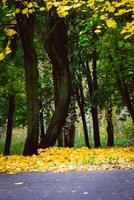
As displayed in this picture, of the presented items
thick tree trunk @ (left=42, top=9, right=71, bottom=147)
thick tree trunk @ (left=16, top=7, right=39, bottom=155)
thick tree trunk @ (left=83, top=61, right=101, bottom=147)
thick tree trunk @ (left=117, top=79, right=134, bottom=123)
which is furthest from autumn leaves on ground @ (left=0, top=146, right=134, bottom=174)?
thick tree trunk @ (left=83, top=61, right=101, bottom=147)

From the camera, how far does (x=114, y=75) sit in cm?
2728

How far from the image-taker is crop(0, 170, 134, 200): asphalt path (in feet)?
30.2

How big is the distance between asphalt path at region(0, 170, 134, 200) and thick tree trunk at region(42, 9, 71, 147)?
27.2 ft

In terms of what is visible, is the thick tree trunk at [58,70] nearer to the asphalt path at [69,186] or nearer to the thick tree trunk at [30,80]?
the thick tree trunk at [30,80]

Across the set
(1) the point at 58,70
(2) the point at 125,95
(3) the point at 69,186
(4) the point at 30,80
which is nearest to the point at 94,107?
(2) the point at 125,95

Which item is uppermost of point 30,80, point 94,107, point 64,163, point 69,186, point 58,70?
point 94,107

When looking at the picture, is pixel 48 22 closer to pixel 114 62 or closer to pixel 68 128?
pixel 114 62

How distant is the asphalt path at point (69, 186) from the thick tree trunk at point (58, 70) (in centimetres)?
830

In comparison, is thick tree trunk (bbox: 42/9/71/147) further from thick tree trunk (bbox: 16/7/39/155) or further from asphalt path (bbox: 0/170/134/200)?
asphalt path (bbox: 0/170/134/200)

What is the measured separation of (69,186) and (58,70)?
12.2 metres

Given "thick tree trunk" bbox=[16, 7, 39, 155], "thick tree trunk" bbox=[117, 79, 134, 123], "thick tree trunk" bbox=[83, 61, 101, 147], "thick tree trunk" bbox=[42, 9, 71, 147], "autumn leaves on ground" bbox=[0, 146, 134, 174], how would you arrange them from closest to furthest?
"autumn leaves on ground" bbox=[0, 146, 134, 174] → "thick tree trunk" bbox=[16, 7, 39, 155] → "thick tree trunk" bbox=[42, 9, 71, 147] → "thick tree trunk" bbox=[117, 79, 134, 123] → "thick tree trunk" bbox=[83, 61, 101, 147]

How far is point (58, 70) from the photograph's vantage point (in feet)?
73.0

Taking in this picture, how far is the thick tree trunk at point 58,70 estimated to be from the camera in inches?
856

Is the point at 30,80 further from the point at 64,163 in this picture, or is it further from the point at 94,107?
the point at 94,107
